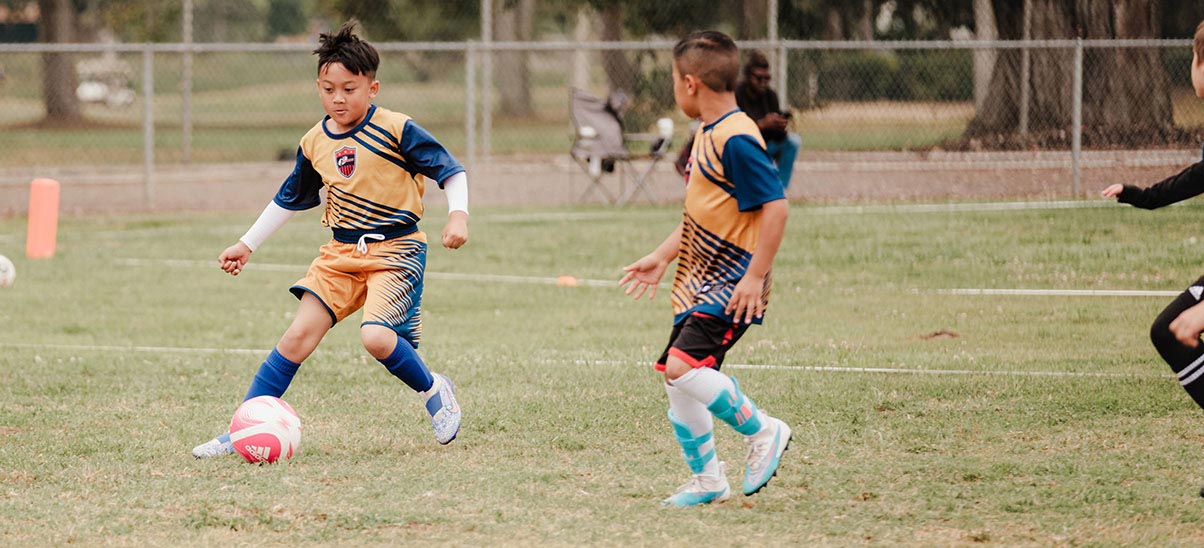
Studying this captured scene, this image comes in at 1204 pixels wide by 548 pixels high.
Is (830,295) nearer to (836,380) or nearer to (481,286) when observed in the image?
(481,286)

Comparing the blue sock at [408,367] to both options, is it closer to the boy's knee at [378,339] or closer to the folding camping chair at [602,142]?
the boy's knee at [378,339]

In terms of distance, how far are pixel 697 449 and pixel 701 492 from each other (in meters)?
0.15

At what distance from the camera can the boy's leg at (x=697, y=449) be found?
4.95 m

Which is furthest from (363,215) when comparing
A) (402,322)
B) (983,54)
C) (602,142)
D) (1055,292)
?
(983,54)

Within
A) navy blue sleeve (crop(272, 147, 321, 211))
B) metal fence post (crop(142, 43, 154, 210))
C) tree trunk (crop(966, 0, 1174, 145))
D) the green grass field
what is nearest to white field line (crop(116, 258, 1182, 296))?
the green grass field

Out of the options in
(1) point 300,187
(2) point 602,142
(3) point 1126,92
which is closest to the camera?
(1) point 300,187

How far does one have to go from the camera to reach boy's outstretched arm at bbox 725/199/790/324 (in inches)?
184

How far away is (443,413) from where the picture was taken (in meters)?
5.90

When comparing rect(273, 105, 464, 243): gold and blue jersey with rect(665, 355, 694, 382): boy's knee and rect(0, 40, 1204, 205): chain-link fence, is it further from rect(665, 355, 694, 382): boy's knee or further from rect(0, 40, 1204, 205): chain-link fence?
rect(0, 40, 1204, 205): chain-link fence

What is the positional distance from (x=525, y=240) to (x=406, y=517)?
9.41m

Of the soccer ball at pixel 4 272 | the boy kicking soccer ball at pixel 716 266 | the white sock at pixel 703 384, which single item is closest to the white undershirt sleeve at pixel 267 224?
the boy kicking soccer ball at pixel 716 266

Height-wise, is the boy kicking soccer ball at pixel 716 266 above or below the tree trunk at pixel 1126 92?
above

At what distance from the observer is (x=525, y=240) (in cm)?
1412

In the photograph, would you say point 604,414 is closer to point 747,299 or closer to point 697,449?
point 697,449
